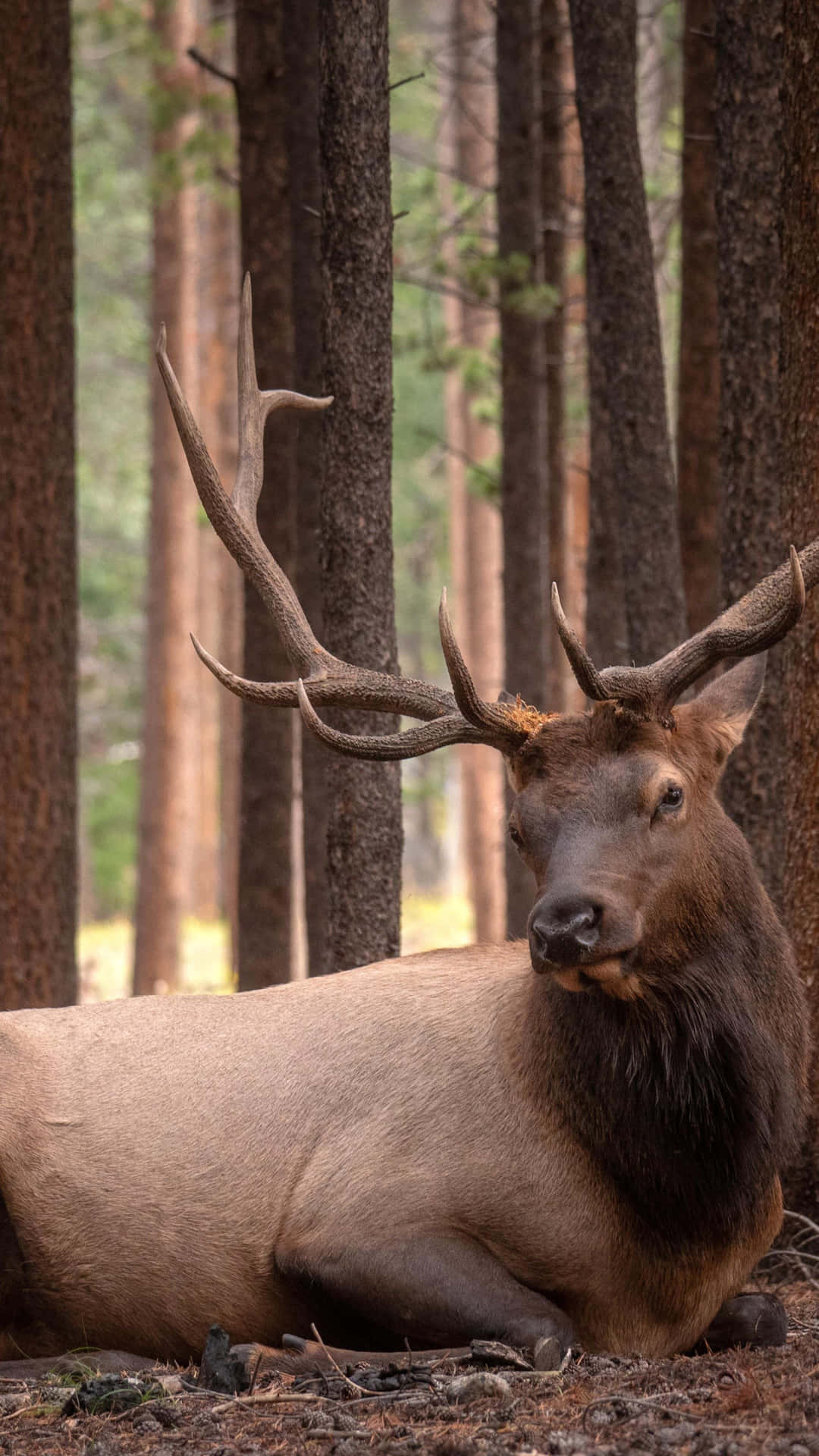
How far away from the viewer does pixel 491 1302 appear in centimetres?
503

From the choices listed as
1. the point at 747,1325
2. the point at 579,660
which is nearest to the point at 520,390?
the point at 579,660

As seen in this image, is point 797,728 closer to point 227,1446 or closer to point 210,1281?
point 210,1281

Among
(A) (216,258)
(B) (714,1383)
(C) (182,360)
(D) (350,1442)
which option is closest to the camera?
(D) (350,1442)

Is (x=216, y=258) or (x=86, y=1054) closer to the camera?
(x=86, y=1054)

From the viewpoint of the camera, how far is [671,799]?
5.20 meters

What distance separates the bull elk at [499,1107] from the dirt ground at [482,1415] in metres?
0.35

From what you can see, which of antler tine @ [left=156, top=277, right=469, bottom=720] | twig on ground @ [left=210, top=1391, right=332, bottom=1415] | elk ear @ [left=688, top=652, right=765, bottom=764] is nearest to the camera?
twig on ground @ [left=210, top=1391, right=332, bottom=1415]

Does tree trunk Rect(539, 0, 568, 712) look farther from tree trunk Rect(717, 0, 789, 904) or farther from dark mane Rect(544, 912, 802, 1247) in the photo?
dark mane Rect(544, 912, 802, 1247)

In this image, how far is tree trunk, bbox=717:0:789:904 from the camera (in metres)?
7.71

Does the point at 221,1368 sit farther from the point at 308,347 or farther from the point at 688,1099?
the point at 308,347

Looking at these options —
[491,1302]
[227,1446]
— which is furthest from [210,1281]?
[227,1446]

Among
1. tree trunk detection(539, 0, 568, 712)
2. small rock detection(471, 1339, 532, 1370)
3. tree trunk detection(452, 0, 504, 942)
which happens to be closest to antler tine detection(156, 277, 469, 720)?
small rock detection(471, 1339, 532, 1370)

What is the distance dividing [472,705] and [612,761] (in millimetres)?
510

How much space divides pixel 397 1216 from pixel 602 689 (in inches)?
76.5
